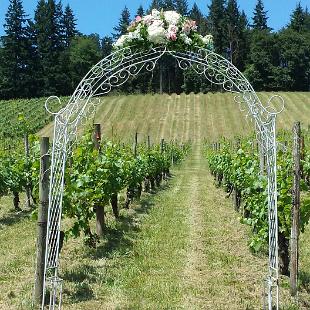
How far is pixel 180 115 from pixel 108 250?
135 feet

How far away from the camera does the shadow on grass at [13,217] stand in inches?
434

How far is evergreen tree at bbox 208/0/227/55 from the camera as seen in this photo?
279 feet

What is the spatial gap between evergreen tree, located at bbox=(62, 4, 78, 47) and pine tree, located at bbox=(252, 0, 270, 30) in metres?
34.9

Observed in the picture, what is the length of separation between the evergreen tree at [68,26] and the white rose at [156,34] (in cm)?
8806

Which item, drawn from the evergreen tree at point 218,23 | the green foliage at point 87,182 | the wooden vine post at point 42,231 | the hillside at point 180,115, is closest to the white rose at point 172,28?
the wooden vine post at point 42,231

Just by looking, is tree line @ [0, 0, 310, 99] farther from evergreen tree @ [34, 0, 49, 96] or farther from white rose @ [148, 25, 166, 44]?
white rose @ [148, 25, 166, 44]

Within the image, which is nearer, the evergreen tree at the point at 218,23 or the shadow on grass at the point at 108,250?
the shadow on grass at the point at 108,250

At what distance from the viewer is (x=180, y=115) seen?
48.8 meters

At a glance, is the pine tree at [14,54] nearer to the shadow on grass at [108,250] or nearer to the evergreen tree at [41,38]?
the evergreen tree at [41,38]

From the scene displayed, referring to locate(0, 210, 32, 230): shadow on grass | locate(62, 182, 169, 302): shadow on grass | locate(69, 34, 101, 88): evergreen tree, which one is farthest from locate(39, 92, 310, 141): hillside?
locate(62, 182, 169, 302): shadow on grass

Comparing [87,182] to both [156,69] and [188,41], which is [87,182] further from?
[156,69]

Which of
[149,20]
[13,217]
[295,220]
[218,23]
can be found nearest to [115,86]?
[149,20]

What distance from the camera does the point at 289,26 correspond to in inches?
3644

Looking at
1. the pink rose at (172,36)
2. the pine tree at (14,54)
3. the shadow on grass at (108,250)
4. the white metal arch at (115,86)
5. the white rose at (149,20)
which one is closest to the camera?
the white metal arch at (115,86)
